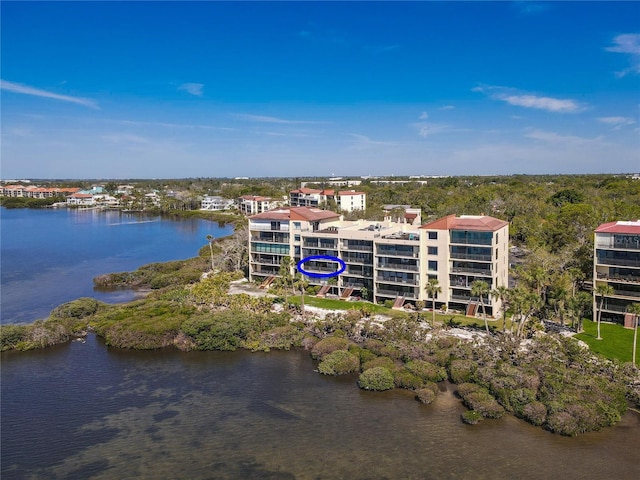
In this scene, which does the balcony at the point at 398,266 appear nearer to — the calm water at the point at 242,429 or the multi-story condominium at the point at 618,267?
the calm water at the point at 242,429

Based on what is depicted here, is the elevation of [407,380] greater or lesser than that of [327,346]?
lesser

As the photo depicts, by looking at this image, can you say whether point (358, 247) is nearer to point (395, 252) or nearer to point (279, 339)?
point (395, 252)

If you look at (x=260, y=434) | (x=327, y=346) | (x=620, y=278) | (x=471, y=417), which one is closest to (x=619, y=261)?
(x=620, y=278)

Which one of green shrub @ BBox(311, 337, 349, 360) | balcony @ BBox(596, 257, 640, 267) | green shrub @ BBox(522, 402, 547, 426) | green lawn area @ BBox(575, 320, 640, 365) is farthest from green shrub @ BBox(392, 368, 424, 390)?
balcony @ BBox(596, 257, 640, 267)

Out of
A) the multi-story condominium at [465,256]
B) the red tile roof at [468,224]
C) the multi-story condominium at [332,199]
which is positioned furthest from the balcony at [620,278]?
the multi-story condominium at [332,199]

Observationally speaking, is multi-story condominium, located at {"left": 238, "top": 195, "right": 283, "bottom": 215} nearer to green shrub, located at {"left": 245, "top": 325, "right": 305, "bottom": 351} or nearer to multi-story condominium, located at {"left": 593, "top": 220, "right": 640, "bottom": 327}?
green shrub, located at {"left": 245, "top": 325, "right": 305, "bottom": 351}

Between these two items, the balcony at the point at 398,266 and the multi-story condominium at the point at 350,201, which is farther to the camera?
the multi-story condominium at the point at 350,201
